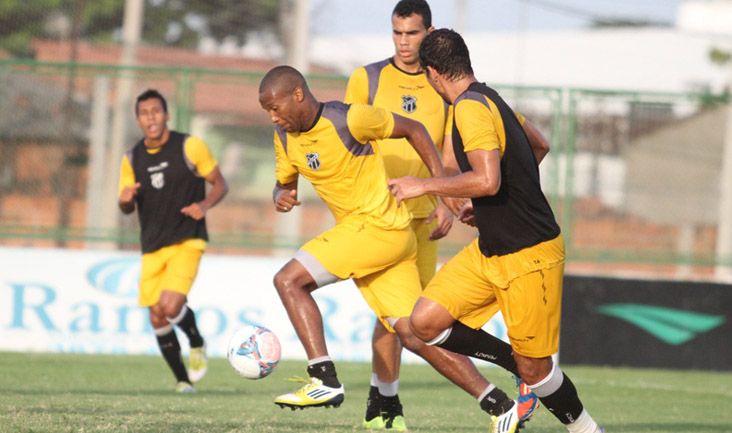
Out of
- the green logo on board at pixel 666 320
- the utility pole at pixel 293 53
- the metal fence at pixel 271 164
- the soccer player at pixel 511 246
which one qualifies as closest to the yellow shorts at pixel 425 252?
the soccer player at pixel 511 246

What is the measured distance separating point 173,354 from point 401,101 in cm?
328

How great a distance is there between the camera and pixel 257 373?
251 inches

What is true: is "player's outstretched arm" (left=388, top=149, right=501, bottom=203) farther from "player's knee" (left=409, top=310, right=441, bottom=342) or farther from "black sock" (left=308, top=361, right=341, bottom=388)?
"black sock" (left=308, top=361, right=341, bottom=388)

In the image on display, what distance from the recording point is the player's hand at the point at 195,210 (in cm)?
930

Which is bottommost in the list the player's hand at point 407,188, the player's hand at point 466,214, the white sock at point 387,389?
the white sock at point 387,389

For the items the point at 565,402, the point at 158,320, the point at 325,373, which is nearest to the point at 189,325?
the point at 158,320

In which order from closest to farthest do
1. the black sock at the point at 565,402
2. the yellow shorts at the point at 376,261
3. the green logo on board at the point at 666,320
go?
the black sock at the point at 565,402 → the yellow shorts at the point at 376,261 → the green logo on board at the point at 666,320

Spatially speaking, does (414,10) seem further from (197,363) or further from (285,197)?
(197,363)

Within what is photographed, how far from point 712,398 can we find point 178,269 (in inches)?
208

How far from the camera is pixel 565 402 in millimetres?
6039

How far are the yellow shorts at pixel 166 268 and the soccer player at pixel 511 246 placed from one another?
374cm

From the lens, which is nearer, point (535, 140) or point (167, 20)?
point (535, 140)

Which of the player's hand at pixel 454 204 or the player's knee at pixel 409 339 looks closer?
the player's knee at pixel 409 339

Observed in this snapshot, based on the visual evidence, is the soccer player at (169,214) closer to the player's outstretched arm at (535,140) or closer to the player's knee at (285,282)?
the player's knee at (285,282)
